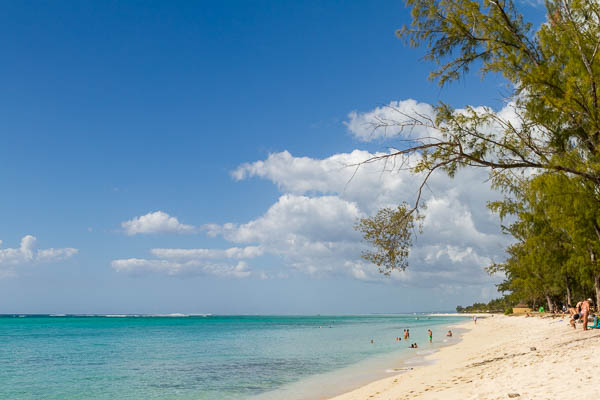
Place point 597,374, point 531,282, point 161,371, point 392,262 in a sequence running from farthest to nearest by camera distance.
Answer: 1. point 531,282
2. point 161,371
3. point 392,262
4. point 597,374

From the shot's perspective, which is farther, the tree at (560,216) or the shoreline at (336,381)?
the shoreline at (336,381)

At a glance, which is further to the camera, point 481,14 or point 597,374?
point 481,14

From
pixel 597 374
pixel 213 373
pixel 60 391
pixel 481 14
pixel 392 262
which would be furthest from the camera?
pixel 213 373

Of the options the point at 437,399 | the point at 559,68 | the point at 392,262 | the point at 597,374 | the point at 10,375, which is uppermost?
the point at 559,68

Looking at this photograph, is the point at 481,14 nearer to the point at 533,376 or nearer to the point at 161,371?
the point at 533,376

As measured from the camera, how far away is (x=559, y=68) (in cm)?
1032

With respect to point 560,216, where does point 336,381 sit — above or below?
below

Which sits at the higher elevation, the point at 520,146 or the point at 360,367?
the point at 520,146

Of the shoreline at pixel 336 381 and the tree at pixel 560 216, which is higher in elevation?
the tree at pixel 560 216

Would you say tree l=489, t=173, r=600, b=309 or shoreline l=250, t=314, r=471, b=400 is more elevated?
tree l=489, t=173, r=600, b=309

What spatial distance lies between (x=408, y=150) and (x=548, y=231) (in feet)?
85.5

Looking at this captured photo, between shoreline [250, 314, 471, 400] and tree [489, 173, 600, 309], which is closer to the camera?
tree [489, 173, 600, 309]

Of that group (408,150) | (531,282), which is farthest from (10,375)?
(531,282)

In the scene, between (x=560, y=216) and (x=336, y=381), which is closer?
(x=560, y=216)
